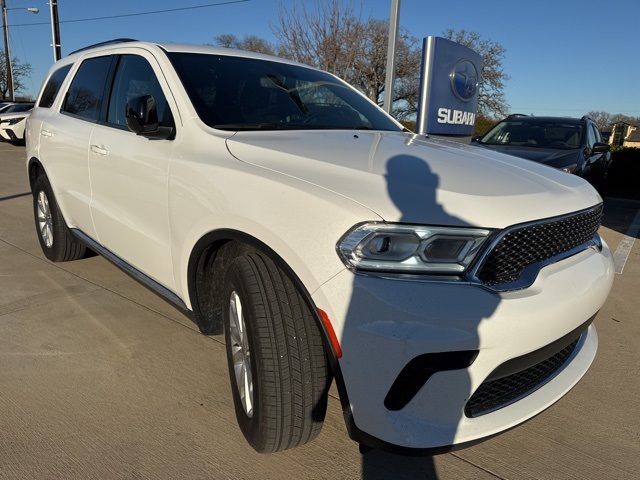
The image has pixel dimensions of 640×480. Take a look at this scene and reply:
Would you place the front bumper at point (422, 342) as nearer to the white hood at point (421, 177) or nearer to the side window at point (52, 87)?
the white hood at point (421, 177)

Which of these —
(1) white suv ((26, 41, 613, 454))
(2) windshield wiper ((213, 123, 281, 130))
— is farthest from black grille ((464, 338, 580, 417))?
(2) windshield wiper ((213, 123, 281, 130))

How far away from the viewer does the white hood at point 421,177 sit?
67.6 inches

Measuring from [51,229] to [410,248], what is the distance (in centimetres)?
399

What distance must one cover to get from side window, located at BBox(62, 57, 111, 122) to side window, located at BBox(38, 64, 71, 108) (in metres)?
0.36

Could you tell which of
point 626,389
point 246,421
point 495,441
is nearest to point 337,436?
point 246,421

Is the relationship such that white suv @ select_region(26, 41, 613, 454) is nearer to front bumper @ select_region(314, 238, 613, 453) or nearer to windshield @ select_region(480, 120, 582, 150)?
front bumper @ select_region(314, 238, 613, 453)

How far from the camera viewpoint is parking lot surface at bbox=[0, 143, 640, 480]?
213 cm

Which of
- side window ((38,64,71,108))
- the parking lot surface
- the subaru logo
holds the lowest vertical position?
the parking lot surface

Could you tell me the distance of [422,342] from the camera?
1581mm

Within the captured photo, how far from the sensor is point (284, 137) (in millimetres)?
2477

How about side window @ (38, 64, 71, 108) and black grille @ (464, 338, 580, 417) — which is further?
side window @ (38, 64, 71, 108)

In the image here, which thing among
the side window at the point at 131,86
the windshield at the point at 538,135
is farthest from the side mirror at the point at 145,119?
the windshield at the point at 538,135

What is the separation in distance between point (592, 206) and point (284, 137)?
1.47 metres

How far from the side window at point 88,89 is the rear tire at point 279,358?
2.25m
